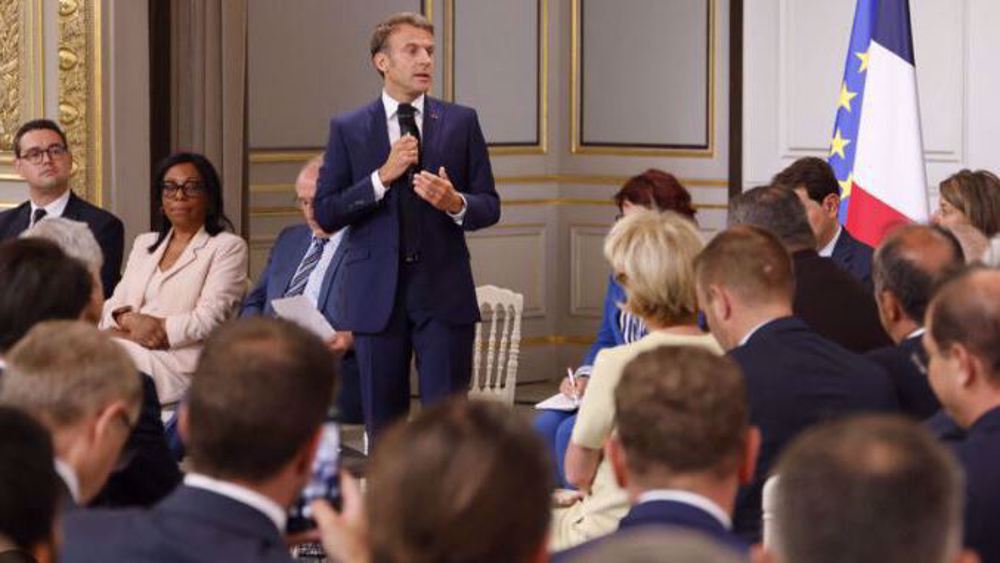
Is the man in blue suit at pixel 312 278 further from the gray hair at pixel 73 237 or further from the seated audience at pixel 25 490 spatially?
the seated audience at pixel 25 490

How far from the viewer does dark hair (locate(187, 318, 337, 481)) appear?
2193 mm

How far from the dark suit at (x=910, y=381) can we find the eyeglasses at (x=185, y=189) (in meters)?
2.93

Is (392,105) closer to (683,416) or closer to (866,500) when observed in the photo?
(683,416)

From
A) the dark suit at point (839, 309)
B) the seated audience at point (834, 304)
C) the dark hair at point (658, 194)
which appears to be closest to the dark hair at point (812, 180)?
the dark hair at point (658, 194)

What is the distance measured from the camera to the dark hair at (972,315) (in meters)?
2.86

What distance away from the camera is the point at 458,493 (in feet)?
5.19

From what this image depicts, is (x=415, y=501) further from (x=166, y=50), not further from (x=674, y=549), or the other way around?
(x=166, y=50)

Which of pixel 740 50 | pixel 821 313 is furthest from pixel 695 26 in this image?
pixel 821 313

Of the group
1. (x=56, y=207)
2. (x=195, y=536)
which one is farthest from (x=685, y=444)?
(x=56, y=207)

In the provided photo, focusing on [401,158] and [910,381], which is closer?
[910,381]

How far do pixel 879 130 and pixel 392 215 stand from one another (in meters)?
1.98

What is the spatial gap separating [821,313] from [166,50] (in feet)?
13.6

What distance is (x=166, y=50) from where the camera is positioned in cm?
781

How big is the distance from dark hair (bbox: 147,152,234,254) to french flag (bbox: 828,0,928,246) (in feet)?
6.90
